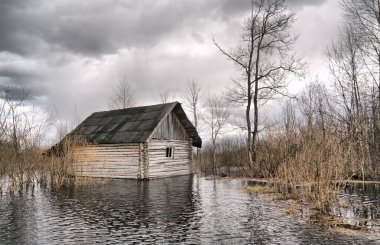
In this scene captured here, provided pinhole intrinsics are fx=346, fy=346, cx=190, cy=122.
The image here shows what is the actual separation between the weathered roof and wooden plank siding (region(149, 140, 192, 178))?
1.07 meters

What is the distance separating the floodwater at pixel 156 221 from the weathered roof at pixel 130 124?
8.97 meters

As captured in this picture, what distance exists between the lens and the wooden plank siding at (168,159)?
77.2 ft

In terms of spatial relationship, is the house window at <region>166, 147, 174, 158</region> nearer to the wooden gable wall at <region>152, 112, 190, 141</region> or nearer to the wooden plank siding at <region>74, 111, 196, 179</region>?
the wooden plank siding at <region>74, 111, 196, 179</region>

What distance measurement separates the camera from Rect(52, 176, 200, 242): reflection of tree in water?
8453mm

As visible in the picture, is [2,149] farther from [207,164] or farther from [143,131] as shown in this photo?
[207,164]

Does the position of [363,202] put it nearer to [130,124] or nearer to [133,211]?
[133,211]

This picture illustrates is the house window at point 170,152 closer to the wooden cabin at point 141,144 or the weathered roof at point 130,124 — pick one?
the wooden cabin at point 141,144

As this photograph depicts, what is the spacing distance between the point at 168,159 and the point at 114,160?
3.82m

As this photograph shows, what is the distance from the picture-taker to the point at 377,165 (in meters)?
20.2

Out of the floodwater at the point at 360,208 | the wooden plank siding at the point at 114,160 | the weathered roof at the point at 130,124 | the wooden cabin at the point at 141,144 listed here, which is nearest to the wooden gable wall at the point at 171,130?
the wooden cabin at the point at 141,144

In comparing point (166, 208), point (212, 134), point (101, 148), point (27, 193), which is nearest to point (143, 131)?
point (101, 148)

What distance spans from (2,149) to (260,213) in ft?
41.0

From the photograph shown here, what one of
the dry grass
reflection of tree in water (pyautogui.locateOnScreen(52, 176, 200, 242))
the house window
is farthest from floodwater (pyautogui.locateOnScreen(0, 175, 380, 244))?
the house window

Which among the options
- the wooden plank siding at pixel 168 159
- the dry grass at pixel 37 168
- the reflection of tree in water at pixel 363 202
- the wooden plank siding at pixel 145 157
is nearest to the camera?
the reflection of tree in water at pixel 363 202
